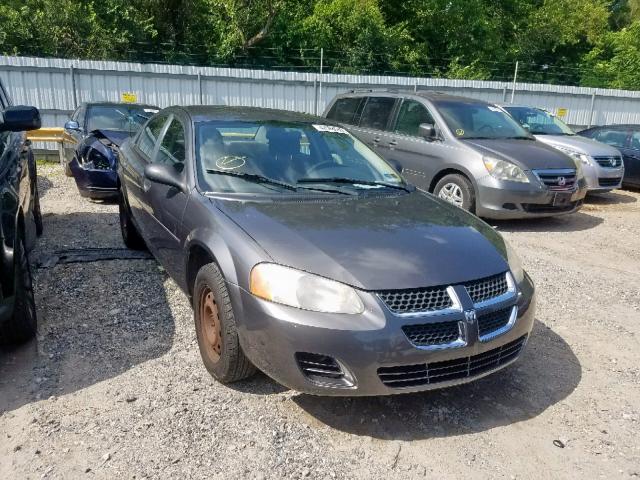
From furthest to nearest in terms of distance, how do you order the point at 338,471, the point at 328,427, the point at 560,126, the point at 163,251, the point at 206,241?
the point at 560,126 → the point at 163,251 → the point at 206,241 → the point at 328,427 → the point at 338,471

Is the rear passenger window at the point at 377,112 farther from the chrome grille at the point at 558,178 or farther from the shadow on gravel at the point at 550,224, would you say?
the chrome grille at the point at 558,178

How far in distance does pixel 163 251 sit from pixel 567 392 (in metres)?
2.94

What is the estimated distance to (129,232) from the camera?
5629 millimetres

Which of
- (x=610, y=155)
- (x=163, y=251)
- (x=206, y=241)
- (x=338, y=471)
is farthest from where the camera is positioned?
(x=610, y=155)

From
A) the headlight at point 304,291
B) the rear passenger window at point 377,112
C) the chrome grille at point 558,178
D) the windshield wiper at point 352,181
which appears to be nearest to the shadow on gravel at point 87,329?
the headlight at point 304,291

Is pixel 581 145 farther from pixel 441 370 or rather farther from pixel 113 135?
pixel 441 370

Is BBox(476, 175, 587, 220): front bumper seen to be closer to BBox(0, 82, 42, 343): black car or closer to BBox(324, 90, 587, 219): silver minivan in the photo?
BBox(324, 90, 587, 219): silver minivan

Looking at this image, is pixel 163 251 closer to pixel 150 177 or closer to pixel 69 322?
pixel 150 177

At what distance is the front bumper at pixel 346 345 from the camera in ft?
8.62

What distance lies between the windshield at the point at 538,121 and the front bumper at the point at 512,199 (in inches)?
141

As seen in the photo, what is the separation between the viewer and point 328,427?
295cm

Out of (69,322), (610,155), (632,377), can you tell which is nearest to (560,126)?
(610,155)

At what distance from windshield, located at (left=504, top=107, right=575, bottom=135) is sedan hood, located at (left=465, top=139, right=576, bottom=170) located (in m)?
Result: 2.99

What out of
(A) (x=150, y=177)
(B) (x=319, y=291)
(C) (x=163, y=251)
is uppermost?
(A) (x=150, y=177)
